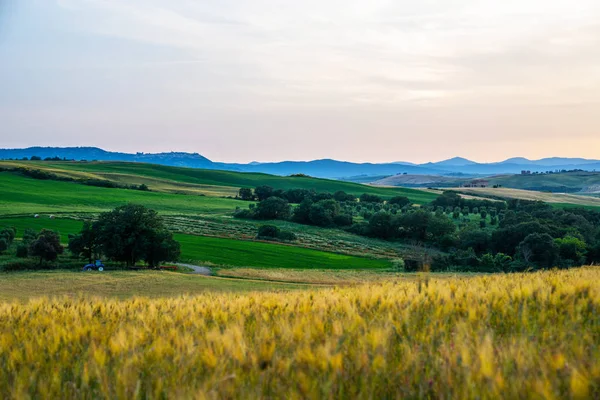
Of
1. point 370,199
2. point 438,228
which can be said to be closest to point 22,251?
point 438,228

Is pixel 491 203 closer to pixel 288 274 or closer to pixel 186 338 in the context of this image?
pixel 288 274

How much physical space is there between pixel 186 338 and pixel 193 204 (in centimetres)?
10644

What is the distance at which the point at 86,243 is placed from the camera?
172ft

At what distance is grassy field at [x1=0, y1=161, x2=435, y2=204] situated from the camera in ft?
498

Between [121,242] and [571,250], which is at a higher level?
[121,242]

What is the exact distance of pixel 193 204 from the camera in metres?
109

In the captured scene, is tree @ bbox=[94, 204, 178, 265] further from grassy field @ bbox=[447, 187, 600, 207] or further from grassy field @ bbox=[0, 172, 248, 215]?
grassy field @ bbox=[447, 187, 600, 207]

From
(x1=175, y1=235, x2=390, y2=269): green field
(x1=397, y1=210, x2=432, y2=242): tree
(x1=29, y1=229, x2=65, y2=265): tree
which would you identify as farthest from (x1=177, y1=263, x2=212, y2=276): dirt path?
(x1=397, y1=210, x2=432, y2=242): tree

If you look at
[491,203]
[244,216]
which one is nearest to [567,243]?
[244,216]

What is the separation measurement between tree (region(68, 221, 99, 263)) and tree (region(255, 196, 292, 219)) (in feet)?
156

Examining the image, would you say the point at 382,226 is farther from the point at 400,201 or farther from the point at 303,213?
the point at 400,201

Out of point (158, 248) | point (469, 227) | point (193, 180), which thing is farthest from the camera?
point (193, 180)

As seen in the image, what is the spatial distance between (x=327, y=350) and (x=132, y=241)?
5030 centimetres

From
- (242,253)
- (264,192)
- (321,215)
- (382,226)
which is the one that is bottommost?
(242,253)
